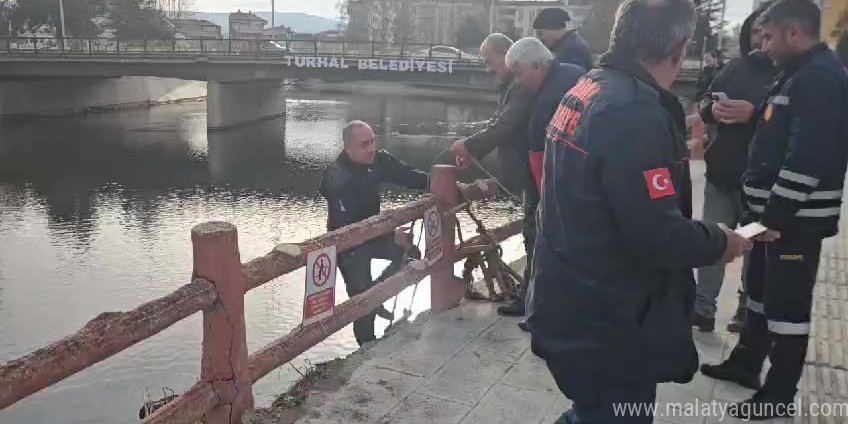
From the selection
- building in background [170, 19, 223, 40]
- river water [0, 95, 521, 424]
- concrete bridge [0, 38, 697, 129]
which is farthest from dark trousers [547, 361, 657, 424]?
building in background [170, 19, 223, 40]

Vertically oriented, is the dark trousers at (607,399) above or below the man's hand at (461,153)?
below

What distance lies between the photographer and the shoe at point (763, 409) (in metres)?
3.39

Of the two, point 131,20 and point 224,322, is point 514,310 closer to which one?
point 224,322

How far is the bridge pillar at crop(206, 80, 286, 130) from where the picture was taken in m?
31.5

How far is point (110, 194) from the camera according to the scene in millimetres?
17188

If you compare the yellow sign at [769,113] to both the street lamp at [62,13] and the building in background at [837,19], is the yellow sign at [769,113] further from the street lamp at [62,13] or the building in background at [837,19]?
the street lamp at [62,13]

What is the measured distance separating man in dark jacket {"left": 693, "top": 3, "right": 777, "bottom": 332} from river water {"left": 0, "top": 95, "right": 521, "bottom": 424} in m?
2.94

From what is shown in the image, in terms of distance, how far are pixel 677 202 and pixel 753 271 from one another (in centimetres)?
167

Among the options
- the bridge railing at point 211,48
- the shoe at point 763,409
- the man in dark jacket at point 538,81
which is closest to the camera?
the shoe at point 763,409

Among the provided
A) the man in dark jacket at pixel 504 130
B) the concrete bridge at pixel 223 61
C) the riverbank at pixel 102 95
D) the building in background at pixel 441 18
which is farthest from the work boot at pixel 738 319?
the building in background at pixel 441 18

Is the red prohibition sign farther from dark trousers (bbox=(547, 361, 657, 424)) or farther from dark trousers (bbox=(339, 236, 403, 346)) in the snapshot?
dark trousers (bbox=(547, 361, 657, 424))

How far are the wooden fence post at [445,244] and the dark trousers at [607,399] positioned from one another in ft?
9.46

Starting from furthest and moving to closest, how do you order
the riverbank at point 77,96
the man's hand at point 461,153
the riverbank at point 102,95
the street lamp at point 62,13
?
the street lamp at point 62,13
the riverbank at point 102,95
the riverbank at point 77,96
the man's hand at point 461,153

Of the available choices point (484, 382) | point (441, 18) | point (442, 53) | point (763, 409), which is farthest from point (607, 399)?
point (441, 18)
